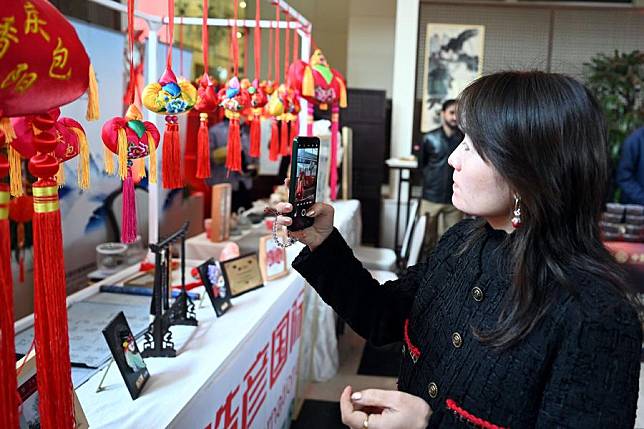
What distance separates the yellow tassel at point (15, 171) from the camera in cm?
78

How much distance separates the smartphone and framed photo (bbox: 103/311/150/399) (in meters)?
0.47

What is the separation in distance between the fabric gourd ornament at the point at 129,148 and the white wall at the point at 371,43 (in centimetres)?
590

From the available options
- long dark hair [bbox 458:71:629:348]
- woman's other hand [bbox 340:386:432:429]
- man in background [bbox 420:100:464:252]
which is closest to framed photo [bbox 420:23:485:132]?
man in background [bbox 420:100:464:252]

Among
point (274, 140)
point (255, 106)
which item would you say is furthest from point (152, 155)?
point (274, 140)

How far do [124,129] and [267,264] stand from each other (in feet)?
3.40

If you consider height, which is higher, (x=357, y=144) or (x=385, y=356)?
(x=357, y=144)

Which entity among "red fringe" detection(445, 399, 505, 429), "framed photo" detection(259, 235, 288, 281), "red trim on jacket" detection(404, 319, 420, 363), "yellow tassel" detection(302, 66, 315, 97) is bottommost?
"framed photo" detection(259, 235, 288, 281)

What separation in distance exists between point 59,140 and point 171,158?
59 cm

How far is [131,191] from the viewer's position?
3.91 ft

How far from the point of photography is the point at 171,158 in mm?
1470

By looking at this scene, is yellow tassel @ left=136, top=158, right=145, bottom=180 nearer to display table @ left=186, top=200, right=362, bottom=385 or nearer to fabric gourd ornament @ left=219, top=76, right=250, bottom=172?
fabric gourd ornament @ left=219, top=76, right=250, bottom=172

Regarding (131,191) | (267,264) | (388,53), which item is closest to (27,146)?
(131,191)

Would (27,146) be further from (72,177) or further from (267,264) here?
(72,177)

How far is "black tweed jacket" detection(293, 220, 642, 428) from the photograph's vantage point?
0.81 meters
